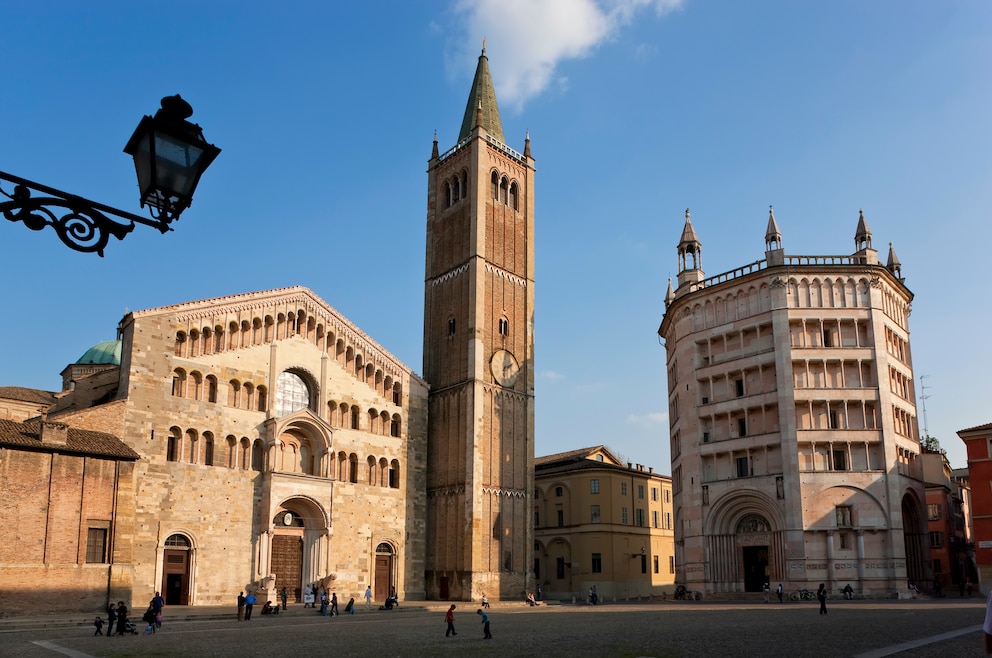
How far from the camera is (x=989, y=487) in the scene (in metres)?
Result: 53.0

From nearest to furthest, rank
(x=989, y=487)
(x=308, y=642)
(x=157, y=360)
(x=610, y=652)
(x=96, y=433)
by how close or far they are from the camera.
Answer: (x=610, y=652), (x=308, y=642), (x=96, y=433), (x=157, y=360), (x=989, y=487)

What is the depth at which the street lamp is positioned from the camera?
555 centimetres

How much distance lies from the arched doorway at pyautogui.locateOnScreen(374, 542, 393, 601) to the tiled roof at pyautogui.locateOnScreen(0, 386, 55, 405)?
2291 cm

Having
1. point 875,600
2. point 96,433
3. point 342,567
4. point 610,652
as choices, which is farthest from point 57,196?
point 875,600

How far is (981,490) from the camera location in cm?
5325

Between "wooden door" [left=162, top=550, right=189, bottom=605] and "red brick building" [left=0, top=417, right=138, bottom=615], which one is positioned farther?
"wooden door" [left=162, top=550, right=189, bottom=605]

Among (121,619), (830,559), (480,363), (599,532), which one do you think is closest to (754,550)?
(830,559)

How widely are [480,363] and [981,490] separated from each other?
33.1 m

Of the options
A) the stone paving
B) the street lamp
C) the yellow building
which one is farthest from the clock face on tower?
the street lamp

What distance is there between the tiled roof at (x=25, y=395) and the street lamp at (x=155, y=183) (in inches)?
2061

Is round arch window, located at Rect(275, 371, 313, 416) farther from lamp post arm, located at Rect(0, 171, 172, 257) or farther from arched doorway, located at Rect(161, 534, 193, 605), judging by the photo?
lamp post arm, located at Rect(0, 171, 172, 257)

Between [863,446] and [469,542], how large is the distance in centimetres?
2482

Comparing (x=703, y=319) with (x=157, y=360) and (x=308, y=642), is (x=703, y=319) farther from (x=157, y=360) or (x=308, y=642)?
(x=308, y=642)

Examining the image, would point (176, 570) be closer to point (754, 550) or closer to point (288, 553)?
point (288, 553)
